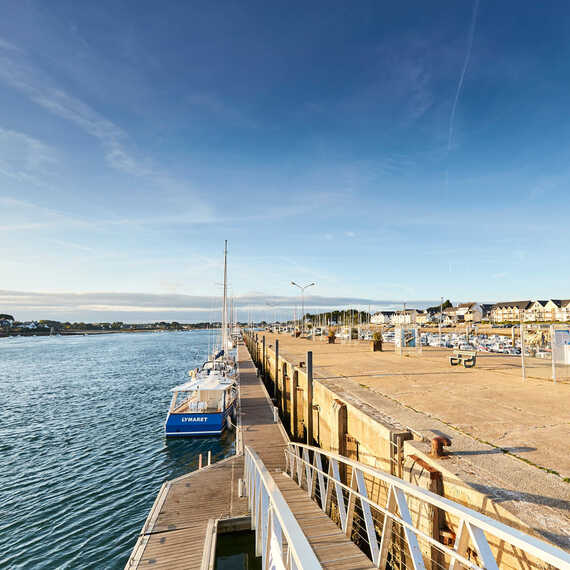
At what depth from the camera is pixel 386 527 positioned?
4242 millimetres

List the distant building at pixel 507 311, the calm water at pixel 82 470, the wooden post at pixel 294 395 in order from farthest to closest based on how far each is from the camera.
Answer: the distant building at pixel 507 311 < the wooden post at pixel 294 395 < the calm water at pixel 82 470

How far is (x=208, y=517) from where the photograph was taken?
909cm

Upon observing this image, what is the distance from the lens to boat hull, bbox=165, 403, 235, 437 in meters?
19.1

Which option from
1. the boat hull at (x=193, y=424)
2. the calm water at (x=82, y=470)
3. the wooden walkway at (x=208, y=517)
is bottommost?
the calm water at (x=82, y=470)

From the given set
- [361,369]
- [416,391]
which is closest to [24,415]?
[361,369]

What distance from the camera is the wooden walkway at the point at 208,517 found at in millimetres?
5188

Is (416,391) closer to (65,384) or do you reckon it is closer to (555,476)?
(555,476)

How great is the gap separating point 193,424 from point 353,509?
16.0m

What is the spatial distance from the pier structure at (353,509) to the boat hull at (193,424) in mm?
4919

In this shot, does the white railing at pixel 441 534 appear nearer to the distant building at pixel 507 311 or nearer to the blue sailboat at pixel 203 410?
the blue sailboat at pixel 203 410

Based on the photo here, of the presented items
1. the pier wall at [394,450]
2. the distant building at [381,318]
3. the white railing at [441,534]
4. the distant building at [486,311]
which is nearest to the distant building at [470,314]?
the distant building at [486,311]

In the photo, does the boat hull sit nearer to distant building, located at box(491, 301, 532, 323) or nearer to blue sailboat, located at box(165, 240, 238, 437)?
blue sailboat, located at box(165, 240, 238, 437)

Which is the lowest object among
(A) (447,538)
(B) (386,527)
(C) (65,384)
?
(C) (65,384)

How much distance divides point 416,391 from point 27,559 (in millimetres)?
13009
